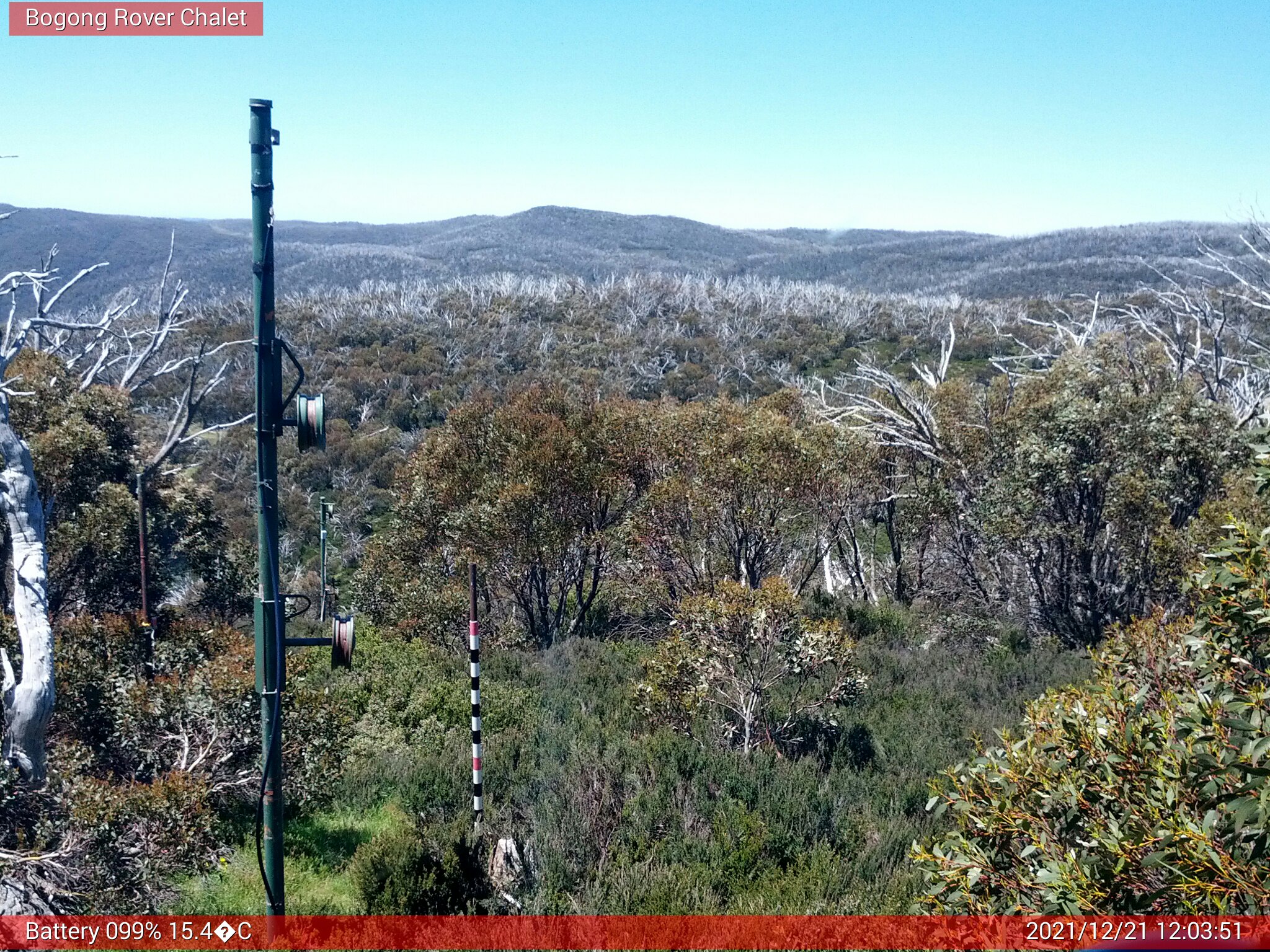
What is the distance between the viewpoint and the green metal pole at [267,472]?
4113mm

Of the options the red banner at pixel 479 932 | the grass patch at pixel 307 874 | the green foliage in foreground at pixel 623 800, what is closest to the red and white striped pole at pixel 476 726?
the green foliage in foreground at pixel 623 800

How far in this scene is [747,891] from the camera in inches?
233

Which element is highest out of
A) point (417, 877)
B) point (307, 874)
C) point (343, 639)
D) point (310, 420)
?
point (310, 420)

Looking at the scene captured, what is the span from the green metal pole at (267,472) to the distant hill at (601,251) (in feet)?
137

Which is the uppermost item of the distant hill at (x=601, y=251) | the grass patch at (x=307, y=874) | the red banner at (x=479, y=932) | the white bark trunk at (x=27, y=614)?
the distant hill at (x=601, y=251)

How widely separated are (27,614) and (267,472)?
3637 mm

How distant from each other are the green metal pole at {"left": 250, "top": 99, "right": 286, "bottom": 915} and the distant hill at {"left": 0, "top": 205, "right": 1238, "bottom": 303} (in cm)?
4163

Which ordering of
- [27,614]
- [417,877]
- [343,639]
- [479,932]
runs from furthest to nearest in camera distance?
[27,614]
[417,877]
[479,932]
[343,639]

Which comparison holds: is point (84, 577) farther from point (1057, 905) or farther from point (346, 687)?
point (1057, 905)

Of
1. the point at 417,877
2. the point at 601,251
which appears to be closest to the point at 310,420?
the point at 417,877

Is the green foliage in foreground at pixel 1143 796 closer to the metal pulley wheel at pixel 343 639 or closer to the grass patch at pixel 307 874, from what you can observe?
the metal pulley wheel at pixel 343 639

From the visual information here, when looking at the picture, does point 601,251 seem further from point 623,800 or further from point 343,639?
point 343,639

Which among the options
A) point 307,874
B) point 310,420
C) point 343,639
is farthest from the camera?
point 307,874

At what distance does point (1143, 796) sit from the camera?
3537 millimetres
